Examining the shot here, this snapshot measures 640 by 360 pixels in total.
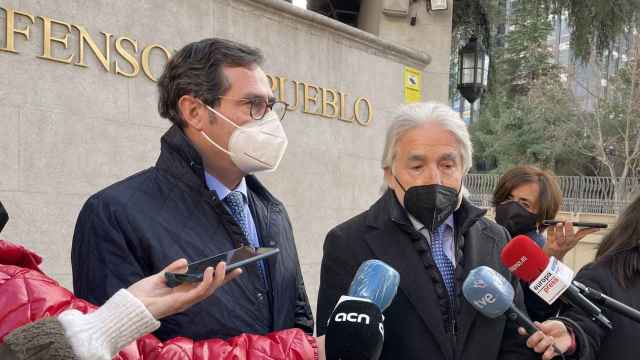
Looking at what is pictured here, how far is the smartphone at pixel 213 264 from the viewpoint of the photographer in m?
1.22

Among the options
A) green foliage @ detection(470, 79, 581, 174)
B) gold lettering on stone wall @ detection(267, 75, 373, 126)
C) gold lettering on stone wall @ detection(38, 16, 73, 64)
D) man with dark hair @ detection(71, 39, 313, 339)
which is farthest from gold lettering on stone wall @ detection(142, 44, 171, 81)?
green foliage @ detection(470, 79, 581, 174)

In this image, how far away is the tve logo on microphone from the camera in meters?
1.55

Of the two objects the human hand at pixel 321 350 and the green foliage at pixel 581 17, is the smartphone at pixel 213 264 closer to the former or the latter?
the human hand at pixel 321 350

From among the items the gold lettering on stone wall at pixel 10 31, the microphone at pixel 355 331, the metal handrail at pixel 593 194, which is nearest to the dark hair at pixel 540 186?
the microphone at pixel 355 331

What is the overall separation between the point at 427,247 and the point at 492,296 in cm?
33

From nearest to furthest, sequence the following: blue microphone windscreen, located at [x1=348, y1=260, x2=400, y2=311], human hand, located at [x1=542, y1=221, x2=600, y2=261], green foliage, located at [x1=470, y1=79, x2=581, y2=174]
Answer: blue microphone windscreen, located at [x1=348, y1=260, x2=400, y2=311], human hand, located at [x1=542, y1=221, x2=600, y2=261], green foliage, located at [x1=470, y1=79, x2=581, y2=174]

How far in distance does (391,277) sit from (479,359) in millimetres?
520

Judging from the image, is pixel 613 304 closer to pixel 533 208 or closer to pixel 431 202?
pixel 431 202

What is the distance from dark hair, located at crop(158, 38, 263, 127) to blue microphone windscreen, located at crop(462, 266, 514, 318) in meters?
1.03

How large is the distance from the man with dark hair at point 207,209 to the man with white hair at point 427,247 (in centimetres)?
24

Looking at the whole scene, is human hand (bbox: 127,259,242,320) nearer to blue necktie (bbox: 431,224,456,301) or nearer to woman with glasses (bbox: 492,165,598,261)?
blue necktie (bbox: 431,224,456,301)

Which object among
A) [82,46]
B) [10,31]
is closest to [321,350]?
[10,31]

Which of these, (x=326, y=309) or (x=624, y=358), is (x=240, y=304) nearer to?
(x=326, y=309)

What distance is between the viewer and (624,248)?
224 centimetres
